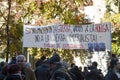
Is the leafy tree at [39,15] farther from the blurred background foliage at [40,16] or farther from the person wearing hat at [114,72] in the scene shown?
the person wearing hat at [114,72]

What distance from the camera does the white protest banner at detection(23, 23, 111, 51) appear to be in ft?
54.9

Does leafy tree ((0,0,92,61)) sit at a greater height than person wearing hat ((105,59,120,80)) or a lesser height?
greater

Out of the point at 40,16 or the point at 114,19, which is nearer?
the point at 40,16

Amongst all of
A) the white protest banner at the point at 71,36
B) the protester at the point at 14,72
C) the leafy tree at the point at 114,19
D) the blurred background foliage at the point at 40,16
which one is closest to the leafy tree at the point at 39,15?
the blurred background foliage at the point at 40,16

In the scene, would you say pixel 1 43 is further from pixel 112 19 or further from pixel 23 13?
pixel 112 19

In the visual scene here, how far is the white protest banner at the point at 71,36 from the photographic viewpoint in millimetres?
16719

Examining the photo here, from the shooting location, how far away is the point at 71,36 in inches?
707

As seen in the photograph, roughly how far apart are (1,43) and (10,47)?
0.58 m

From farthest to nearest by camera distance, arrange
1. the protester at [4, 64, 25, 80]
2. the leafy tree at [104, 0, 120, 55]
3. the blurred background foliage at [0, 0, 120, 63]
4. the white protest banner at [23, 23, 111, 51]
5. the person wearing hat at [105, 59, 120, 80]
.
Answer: the leafy tree at [104, 0, 120, 55], the blurred background foliage at [0, 0, 120, 63], the white protest banner at [23, 23, 111, 51], the person wearing hat at [105, 59, 120, 80], the protester at [4, 64, 25, 80]

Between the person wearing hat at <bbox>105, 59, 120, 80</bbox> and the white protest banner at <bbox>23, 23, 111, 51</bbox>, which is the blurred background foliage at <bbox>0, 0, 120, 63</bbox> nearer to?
the white protest banner at <bbox>23, 23, 111, 51</bbox>

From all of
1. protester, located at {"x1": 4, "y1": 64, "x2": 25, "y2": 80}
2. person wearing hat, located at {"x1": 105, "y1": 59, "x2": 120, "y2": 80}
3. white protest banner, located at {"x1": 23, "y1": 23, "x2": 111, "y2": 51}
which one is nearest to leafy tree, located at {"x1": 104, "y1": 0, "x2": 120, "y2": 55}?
white protest banner, located at {"x1": 23, "y1": 23, "x2": 111, "y2": 51}

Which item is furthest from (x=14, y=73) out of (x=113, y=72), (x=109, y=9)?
(x=109, y=9)

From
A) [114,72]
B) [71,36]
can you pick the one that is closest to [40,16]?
[71,36]

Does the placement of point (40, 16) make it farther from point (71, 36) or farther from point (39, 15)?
point (71, 36)
